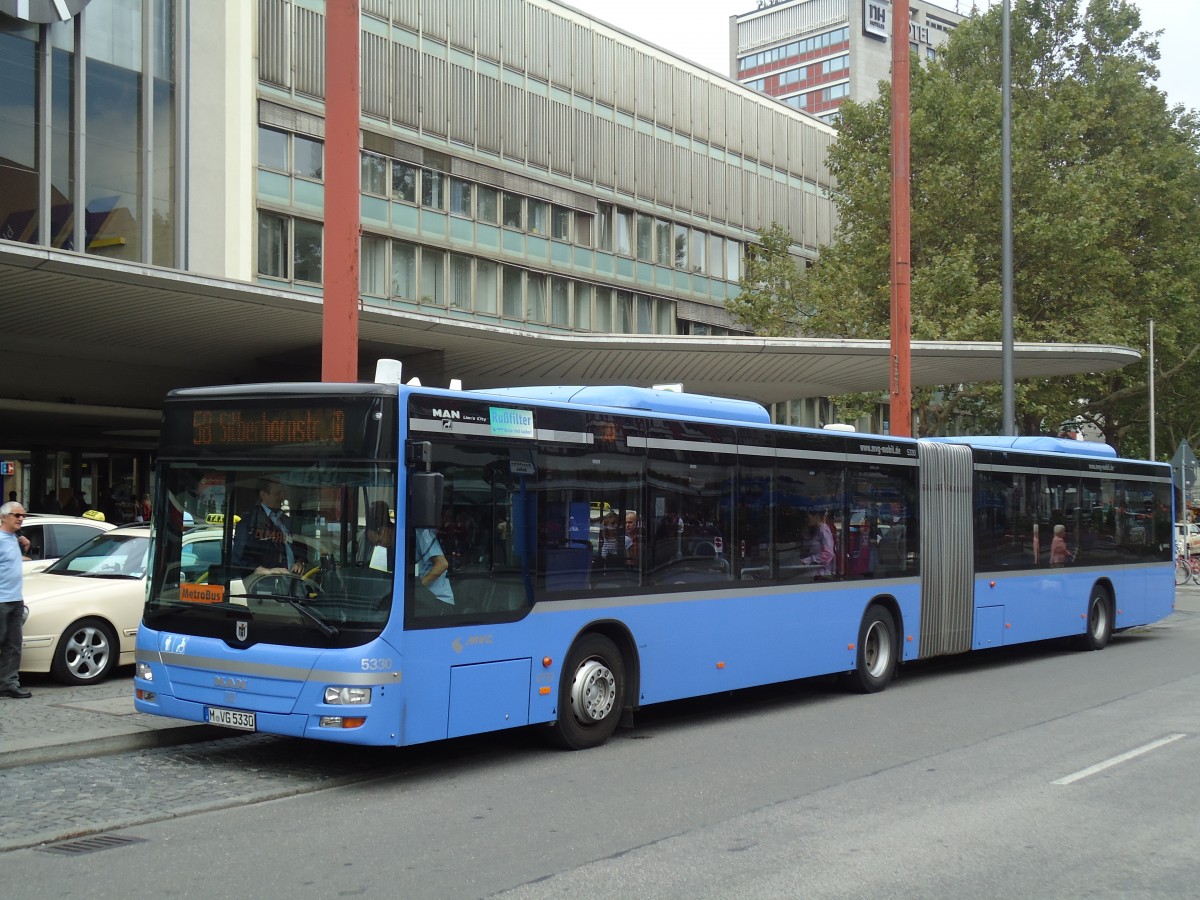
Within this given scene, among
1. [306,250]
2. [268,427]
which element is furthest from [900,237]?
[306,250]

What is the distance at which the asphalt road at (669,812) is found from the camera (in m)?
6.17

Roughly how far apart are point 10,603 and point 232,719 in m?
3.43

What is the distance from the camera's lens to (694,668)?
35.8 feet

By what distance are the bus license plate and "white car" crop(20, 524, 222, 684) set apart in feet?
11.2

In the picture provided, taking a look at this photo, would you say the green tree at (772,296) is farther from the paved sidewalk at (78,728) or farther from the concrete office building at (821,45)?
the concrete office building at (821,45)

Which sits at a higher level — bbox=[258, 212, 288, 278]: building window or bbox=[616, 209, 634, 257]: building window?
bbox=[616, 209, 634, 257]: building window

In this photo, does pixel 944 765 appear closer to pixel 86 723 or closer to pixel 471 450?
pixel 471 450

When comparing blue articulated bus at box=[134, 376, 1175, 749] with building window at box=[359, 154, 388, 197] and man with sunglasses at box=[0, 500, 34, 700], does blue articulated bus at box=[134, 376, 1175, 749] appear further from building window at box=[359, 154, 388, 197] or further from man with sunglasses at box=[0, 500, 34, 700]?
building window at box=[359, 154, 388, 197]

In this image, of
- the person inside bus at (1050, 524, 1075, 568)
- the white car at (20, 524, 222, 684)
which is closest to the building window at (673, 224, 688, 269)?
the person inside bus at (1050, 524, 1075, 568)

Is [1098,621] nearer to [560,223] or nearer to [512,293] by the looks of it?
[512,293]

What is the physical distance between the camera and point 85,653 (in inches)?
484

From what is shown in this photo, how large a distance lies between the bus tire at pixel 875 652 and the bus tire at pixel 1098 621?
213 inches

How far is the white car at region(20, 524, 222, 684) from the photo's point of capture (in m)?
12.0

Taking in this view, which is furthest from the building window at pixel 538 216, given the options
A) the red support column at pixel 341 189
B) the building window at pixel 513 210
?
the red support column at pixel 341 189
